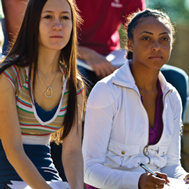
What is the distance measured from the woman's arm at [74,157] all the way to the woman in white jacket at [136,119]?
8 cm

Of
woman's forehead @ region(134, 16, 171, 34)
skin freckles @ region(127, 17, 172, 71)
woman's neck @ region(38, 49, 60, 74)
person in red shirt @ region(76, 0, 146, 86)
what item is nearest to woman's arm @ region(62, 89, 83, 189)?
woman's neck @ region(38, 49, 60, 74)

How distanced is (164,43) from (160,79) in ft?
0.85

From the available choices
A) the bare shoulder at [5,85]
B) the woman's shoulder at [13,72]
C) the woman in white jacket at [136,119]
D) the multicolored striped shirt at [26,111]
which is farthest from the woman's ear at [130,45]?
the bare shoulder at [5,85]

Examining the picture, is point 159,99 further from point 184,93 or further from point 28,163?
point 28,163

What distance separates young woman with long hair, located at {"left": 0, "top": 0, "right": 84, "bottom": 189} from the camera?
1701 mm

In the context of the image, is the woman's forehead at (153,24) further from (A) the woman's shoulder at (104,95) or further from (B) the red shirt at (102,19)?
(B) the red shirt at (102,19)

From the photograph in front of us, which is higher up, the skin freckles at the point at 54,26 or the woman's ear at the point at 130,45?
the skin freckles at the point at 54,26

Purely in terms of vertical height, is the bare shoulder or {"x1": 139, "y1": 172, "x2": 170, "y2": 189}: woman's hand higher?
the bare shoulder

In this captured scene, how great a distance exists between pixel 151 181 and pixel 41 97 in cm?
73

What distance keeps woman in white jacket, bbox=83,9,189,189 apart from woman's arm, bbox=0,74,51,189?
16.9 inches

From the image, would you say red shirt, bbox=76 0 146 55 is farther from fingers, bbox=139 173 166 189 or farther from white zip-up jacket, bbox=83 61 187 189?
fingers, bbox=139 173 166 189

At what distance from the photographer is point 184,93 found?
271 cm

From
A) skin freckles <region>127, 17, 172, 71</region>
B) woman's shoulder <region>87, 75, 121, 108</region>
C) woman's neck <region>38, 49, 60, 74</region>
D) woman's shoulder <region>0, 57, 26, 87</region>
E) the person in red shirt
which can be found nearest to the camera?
woman's shoulder <region>0, 57, 26, 87</region>

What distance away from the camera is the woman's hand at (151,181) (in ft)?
5.59
